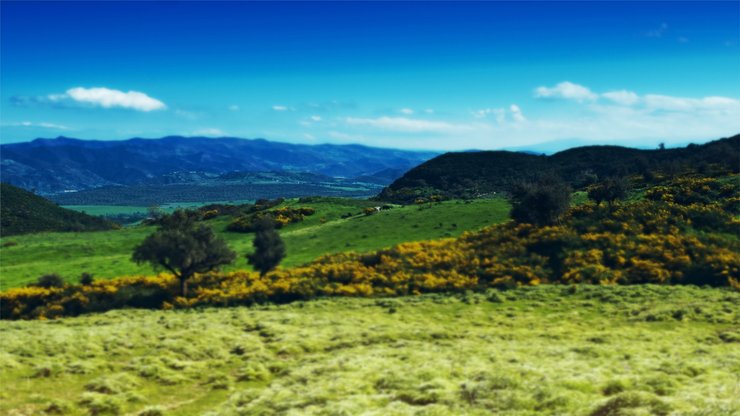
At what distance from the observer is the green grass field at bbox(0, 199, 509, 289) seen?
67500 millimetres

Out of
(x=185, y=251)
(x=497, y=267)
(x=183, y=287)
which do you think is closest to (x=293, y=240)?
(x=183, y=287)

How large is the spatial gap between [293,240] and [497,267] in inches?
1476

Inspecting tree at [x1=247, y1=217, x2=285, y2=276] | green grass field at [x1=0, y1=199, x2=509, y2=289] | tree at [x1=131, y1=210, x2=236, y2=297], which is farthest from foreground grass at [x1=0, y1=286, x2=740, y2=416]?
green grass field at [x1=0, y1=199, x2=509, y2=289]

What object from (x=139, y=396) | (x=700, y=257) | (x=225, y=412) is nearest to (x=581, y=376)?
(x=225, y=412)

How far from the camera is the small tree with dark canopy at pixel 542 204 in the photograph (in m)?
62.0

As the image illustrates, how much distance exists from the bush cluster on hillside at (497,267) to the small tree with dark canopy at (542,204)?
182cm

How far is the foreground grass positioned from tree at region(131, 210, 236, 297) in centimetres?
733

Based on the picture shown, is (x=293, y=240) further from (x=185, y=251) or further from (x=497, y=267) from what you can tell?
(x=497, y=267)

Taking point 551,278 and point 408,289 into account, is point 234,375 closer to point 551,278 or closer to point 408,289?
point 408,289

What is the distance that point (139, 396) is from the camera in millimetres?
23094

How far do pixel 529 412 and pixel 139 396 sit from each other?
56.4 feet

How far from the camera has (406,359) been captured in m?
27.5

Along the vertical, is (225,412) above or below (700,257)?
below

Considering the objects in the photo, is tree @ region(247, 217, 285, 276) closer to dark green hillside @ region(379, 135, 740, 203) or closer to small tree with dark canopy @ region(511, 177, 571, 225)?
small tree with dark canopy @ region(511, 177, 571, 225)
